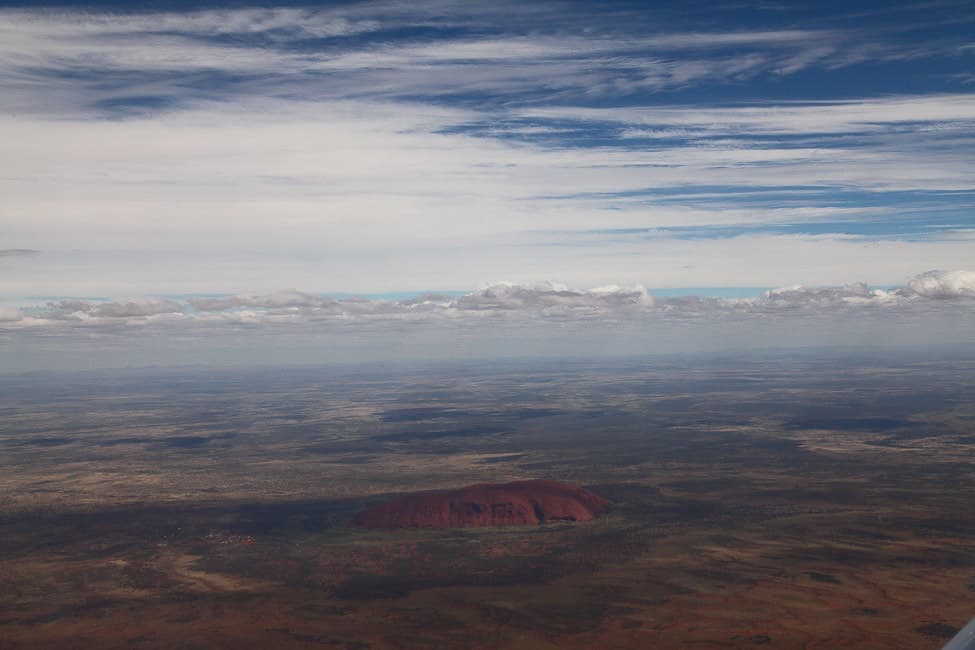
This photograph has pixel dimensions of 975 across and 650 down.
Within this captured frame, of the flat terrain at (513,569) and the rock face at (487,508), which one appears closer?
the flat terrain at (513,569)

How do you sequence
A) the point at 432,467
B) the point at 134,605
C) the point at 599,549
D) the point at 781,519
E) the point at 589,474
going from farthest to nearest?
the point at 432,467
the point at 589,474
the point at 781,519
the point at 599,549
the point at 134,605

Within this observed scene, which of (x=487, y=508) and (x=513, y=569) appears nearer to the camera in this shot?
(x=513, y=569)

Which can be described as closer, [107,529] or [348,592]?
[348,592]

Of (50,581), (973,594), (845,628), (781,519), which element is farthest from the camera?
(781,519)

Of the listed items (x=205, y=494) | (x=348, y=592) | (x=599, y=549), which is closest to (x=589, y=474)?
(x=599, y=549)

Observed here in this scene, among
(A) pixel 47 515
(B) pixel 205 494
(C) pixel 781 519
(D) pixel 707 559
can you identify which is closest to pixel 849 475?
(C) pixel 781 519

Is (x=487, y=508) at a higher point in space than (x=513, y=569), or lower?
higher

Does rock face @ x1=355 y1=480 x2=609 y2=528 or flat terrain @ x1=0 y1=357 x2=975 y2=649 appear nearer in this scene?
flat terrain @ x1=0 y1=357 x2=975 y2=649

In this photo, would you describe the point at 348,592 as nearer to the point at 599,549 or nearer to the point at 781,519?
the point at 599,549
